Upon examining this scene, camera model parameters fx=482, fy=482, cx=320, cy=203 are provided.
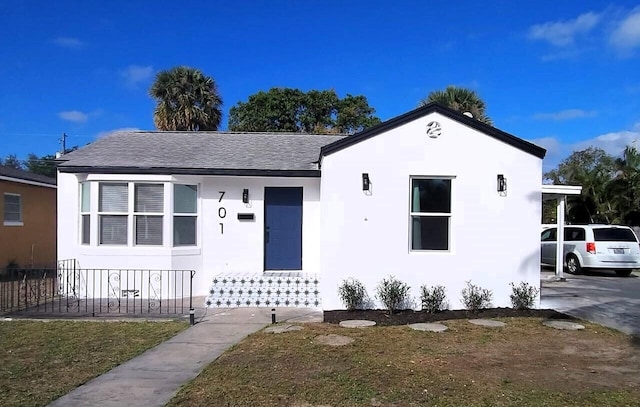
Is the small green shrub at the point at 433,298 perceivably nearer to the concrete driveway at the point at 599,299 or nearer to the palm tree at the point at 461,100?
the concrete driveway at the point at 599,299

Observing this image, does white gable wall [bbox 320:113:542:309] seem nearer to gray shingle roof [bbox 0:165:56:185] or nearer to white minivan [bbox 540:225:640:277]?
white minivan [bbox 540:225:640:277]

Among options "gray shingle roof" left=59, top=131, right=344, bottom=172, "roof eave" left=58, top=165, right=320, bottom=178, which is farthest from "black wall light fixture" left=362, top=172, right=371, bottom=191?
"gray shingle roof" left=59, top=131, right=344, bottom=172

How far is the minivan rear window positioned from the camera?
16484 mm

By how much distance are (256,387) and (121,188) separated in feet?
24.3

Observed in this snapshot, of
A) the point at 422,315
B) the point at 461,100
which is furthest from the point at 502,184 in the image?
the point at 461,100

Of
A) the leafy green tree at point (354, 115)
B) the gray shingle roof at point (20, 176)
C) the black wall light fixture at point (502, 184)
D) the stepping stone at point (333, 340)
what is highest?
the leafy green tree at point (354, 115)

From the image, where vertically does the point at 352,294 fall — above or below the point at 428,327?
above

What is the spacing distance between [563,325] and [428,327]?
2.32 meters

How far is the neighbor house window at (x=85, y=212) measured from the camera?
11.2m

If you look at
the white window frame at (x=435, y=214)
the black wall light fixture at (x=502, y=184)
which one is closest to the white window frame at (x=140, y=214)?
the white window frame at (x=435, y=214)

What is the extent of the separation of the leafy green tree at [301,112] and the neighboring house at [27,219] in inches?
880

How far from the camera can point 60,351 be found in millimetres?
6590

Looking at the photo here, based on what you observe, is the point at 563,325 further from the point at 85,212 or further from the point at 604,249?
the point at 85,212

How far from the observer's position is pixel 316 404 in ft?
15.3
